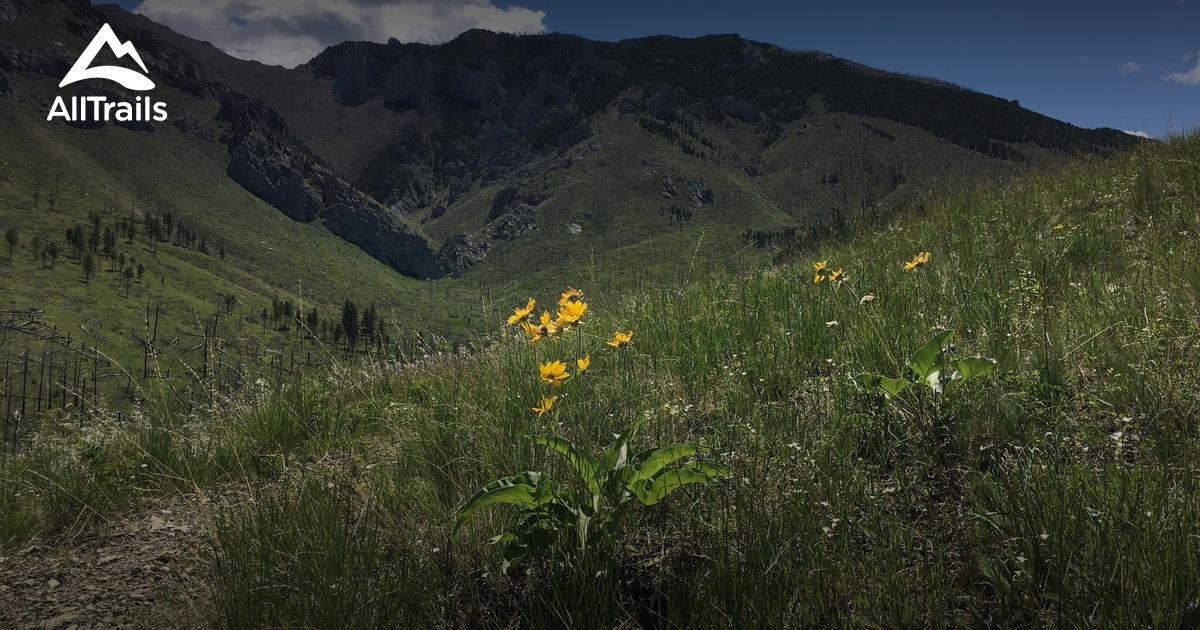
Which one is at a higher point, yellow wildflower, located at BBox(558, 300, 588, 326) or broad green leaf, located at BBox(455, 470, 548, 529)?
yellow wildflower, located at BBox(558, 300, 588, 326)

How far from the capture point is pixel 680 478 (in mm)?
2055

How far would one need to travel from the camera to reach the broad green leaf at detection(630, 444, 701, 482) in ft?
6.66

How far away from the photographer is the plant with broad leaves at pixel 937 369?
8.27 ft

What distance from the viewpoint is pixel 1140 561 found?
158cm

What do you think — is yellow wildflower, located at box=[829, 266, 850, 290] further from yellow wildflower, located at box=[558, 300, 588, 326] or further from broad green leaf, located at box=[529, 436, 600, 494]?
broad green leaf, located at box=[529, 436, 600, 494]

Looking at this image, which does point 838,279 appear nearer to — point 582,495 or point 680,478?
point 680,478

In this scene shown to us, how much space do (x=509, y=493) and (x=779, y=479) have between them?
98 cm

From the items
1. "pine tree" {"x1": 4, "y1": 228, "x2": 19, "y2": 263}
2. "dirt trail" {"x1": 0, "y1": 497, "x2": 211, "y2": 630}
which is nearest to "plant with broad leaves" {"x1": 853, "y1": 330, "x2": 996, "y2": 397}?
"dirt trail" {"x1": 0, "y1": 497, "x2": 211, "y2": 630}

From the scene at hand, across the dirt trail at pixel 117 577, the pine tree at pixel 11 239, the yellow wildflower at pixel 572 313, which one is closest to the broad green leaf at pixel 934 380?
the yellow wildflower at pixel 572 313

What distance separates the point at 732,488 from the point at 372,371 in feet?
15.5

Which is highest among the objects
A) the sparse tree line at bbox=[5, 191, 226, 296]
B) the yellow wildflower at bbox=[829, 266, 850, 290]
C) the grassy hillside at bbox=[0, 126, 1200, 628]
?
the yellow wildflower at bbox=[829, 266, 850, 290]

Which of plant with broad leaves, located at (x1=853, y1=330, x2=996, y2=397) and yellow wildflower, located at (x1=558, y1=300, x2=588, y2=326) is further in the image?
yellow wildflower, located at (x1=558, y1=300, x2=588, y2=326)

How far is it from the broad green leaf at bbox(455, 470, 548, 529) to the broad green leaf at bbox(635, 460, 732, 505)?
14.2 inches

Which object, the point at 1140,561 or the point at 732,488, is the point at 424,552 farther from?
the point at 1140,561
